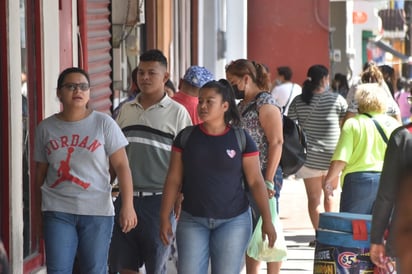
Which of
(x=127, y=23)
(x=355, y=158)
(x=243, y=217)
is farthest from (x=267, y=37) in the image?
(x=243, y=217)

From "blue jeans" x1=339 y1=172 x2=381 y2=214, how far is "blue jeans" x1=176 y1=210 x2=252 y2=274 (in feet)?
5.84

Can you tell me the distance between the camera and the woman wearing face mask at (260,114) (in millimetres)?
8164

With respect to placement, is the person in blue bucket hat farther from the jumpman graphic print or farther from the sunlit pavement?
the jumpman graphic print

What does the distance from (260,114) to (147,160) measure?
114 centimetres

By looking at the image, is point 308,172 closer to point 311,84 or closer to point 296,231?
point 311,84

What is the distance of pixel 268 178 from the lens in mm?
8148

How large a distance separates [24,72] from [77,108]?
4.05 feet

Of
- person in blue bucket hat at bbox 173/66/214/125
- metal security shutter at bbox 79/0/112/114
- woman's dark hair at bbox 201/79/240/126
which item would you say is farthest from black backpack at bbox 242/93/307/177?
metal security shutter at bbox 79/0/112/114

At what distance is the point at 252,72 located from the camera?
27.3 ft

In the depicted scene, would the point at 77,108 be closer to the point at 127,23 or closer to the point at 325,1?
the point at 127,23

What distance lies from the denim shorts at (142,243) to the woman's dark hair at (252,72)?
1.34 meters

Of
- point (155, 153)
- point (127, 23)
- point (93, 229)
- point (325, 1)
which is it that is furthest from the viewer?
point (325, 1)

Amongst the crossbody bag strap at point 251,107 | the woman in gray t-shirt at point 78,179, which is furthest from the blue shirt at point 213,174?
the crossbody bag strap at point 251,107

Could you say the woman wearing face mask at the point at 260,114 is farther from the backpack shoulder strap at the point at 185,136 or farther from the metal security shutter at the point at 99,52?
the metal security shutter at the point at 99,52
